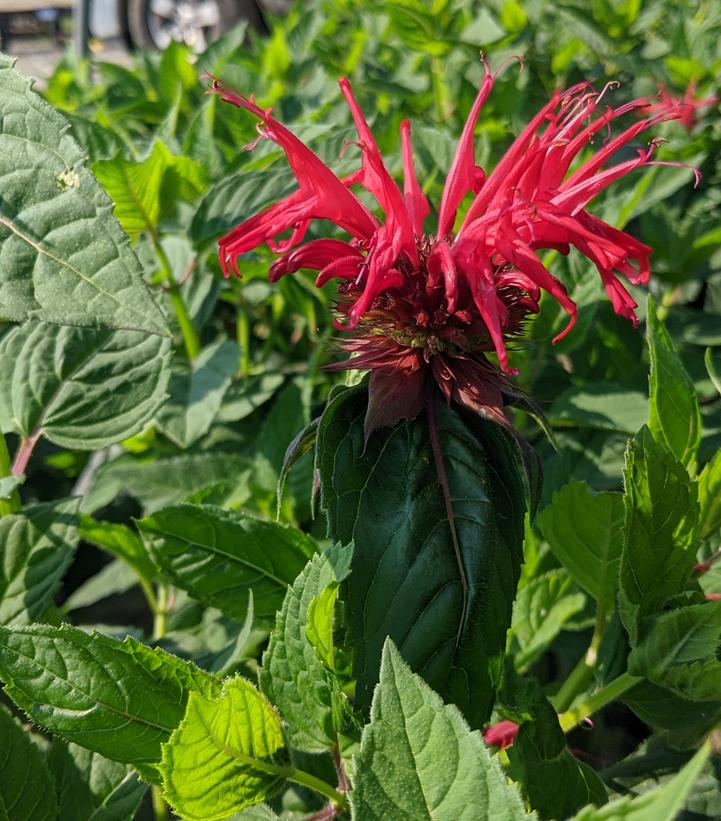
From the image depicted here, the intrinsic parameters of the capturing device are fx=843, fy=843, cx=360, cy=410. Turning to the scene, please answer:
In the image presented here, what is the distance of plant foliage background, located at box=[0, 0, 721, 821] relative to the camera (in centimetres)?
50

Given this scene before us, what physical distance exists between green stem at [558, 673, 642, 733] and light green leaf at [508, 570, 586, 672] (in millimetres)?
125

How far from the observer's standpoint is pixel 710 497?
706 millimetres

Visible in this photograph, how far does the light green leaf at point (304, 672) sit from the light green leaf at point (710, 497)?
1.10 ft

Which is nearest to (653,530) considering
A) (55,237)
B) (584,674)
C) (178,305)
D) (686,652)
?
(686,652)

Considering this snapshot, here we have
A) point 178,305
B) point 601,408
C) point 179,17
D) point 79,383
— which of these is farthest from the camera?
point 179,17

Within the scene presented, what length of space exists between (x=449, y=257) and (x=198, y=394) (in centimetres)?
54

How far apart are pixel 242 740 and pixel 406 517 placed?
0.60 ft

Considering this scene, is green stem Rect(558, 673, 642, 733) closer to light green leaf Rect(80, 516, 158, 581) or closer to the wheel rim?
light green leaf Rect(80, 516, 158, 581)

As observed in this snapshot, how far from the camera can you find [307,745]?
0.58 meters

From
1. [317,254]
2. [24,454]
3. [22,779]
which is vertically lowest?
[22,779]

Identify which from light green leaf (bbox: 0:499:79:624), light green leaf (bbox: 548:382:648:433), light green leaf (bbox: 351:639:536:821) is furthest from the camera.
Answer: light green leaf (bbox: 548:382:648:433)

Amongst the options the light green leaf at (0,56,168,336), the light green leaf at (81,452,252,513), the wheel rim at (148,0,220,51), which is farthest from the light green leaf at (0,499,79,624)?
the wheel rim at (148,0,220,51)

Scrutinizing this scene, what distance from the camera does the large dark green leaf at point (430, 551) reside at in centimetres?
59

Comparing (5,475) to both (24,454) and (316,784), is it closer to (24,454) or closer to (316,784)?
(24,454)
